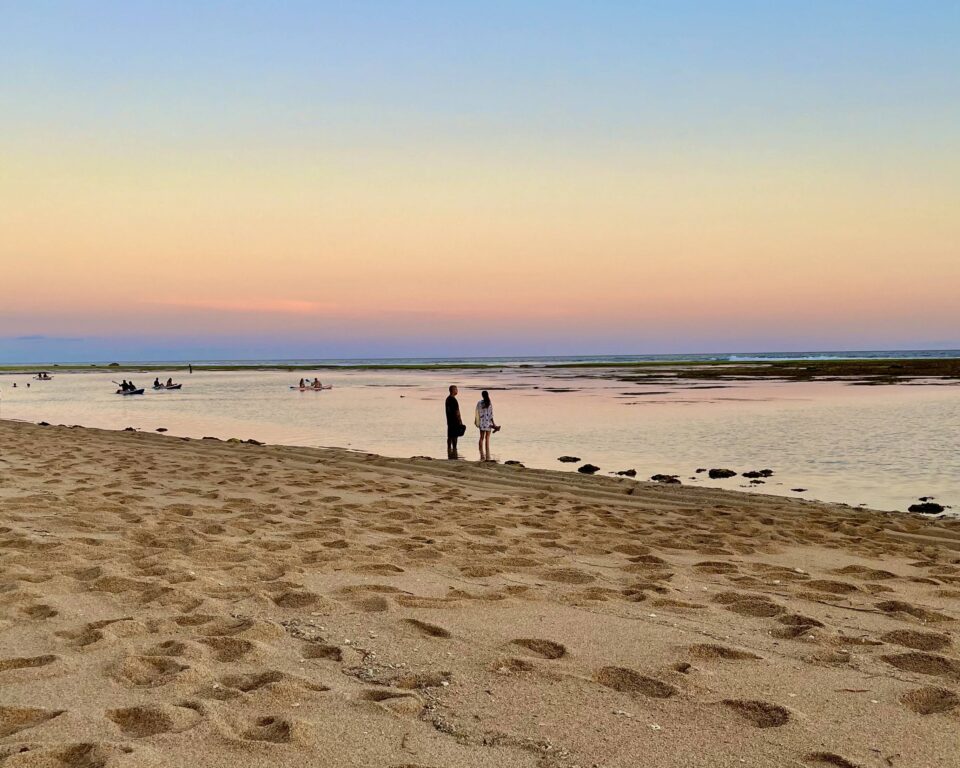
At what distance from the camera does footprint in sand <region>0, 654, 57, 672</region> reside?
16.5 feet

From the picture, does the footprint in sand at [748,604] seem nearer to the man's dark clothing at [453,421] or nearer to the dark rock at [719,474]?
the dark rock at [719,474]

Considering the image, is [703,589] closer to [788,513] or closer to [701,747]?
[701,747]

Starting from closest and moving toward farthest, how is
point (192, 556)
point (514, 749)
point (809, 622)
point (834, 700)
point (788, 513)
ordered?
point (514, 749)
point (834, 700)
point (809, 622)
point (192, 556)
point (788, 513)

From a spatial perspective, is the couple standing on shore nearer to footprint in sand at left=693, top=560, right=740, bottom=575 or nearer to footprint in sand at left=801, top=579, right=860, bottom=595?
footprint in sand at left=693, top=560, right=740, bottom=575

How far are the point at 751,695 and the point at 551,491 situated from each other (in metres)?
10.8

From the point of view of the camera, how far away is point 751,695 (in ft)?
15.7

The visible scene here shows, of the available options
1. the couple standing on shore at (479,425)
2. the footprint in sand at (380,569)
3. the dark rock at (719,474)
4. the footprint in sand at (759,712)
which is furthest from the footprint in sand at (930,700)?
the couple standing on shore at (479,425)

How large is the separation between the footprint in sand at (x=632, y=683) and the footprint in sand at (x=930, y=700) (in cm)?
130

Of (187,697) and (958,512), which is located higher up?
(187,697)

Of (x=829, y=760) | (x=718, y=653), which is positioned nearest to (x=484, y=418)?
(x=718, y=653)

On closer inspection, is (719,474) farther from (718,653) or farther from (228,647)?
(228,647)

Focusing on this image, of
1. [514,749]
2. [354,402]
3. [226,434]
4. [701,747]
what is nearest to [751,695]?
[701,747]

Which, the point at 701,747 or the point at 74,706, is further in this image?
the point at 74,706

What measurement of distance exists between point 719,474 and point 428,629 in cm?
1343
